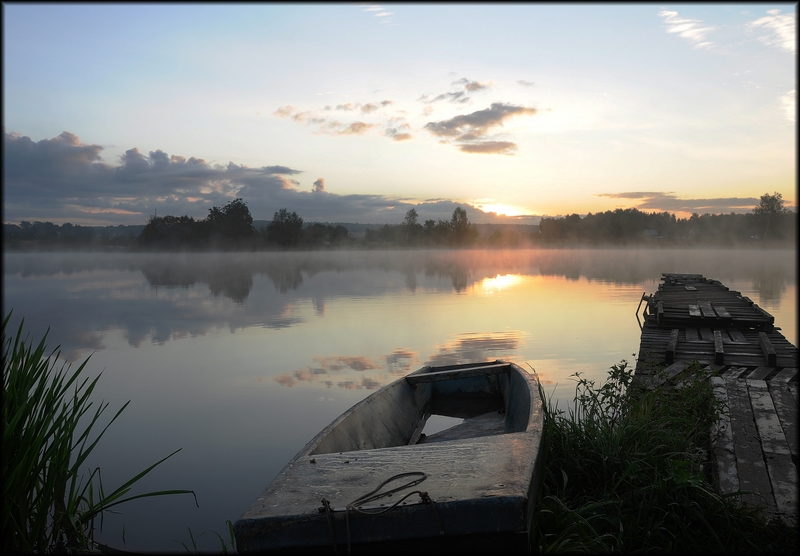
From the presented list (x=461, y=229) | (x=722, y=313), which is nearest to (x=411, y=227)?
(x=461, y=229)

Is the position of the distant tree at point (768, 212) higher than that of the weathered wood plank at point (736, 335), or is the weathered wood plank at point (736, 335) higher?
the distant tree at point (768, 212)

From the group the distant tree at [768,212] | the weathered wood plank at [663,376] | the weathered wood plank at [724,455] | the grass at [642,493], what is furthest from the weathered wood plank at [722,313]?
the distant tree at [768,212]

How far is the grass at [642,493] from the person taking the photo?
134 inches

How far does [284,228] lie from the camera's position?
289ft

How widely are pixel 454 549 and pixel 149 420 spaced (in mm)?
5601

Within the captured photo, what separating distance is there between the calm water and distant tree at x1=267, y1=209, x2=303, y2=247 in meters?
65.3

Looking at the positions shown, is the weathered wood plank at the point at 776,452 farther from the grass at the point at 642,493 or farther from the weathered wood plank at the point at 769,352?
the weathered wood plank at the point at 769,352

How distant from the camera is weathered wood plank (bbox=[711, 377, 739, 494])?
396 centimetres

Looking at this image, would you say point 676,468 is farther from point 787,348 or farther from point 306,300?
point 306,300

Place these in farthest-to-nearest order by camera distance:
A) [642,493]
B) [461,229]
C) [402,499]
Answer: [461,229]
[642,493]
[402,499]

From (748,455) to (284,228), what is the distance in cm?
8676

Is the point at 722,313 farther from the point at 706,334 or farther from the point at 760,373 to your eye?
the point at 760,373

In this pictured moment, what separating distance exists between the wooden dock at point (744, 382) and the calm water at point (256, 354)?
78 cm

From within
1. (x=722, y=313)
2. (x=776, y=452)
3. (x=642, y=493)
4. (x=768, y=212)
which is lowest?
(x=642, y=493)
